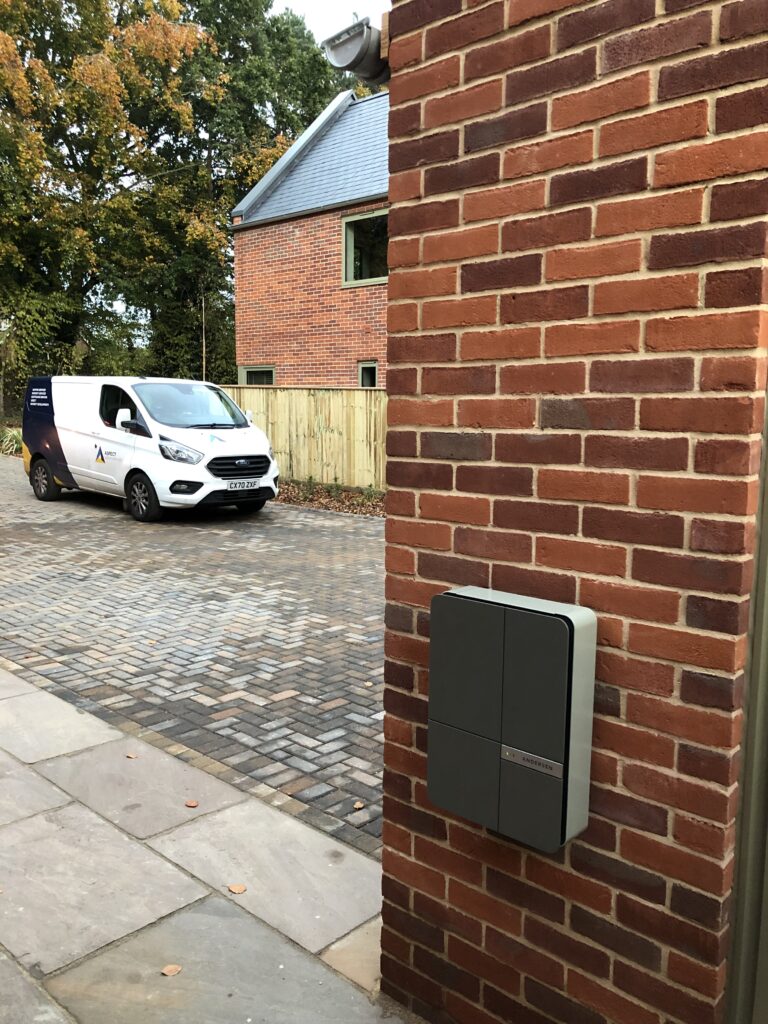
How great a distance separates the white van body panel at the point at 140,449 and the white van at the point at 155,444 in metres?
0.01

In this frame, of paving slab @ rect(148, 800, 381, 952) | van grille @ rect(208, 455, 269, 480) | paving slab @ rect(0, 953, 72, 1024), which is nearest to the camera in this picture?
paving slab @ rect(0, 953, 72, 1024)

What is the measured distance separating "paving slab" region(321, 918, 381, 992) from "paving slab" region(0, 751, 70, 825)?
1575mm

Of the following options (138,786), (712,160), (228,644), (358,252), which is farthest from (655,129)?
(358,252)

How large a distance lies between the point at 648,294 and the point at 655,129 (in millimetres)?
318

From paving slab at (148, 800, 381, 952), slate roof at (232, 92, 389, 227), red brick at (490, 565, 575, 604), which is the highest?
slate roof at (232, 92, 389, 227)

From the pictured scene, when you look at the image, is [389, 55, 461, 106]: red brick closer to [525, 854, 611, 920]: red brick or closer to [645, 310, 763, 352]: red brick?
[645, 310, 763, 352]: red brick

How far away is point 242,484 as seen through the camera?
38.5 feet

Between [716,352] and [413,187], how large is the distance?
92 centimetres

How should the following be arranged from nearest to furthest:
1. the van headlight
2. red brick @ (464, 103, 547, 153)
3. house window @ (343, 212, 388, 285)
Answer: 1. red brick @ (464, 103, 547, 153)
2. the van headlight
3. house window @ (343, 212, 388, 285)

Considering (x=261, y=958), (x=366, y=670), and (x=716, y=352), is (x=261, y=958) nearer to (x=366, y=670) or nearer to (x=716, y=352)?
(x=716, y=352)

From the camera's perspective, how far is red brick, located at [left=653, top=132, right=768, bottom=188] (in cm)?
151

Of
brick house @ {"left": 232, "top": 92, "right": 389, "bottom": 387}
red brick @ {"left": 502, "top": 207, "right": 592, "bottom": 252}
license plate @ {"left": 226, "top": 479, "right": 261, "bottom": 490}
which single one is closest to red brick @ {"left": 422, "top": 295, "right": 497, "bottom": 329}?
red brick @ {"left": 502, "top": 207, "right": 592, "bottom": 252}

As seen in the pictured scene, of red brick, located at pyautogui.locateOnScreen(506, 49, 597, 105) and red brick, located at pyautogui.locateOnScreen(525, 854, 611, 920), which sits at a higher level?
red brick, located at pyautogui.locateOnScreen(506, 49, 597, 105)

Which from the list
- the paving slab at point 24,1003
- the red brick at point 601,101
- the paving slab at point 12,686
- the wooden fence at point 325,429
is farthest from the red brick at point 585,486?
the wooden fence at point 325,429
